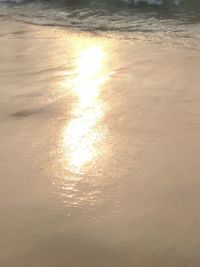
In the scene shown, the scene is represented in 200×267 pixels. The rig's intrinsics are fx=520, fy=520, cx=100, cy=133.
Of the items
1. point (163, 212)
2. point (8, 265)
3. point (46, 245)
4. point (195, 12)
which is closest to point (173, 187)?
point (163, 212)

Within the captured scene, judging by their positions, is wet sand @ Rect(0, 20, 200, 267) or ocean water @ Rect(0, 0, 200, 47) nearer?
wet sand @ Rect(0, 20, 200, 267)

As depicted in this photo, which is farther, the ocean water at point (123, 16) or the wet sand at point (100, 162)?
the ocean water at point (123, 16)

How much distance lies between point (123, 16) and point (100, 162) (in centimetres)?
457

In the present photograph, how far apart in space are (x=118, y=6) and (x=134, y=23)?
47.7 inches

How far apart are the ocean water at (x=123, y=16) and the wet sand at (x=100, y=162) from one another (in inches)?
48.9

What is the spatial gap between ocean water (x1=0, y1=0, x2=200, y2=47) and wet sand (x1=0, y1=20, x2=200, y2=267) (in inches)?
48.9

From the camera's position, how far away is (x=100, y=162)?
286 cm

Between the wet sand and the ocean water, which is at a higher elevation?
the ocean water

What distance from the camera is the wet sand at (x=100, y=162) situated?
2227 mm

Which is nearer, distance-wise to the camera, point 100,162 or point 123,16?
point 100,162

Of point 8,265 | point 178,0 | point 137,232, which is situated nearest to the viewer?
point 8,265

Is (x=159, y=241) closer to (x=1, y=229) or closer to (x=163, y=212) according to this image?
(x=163, y=212)

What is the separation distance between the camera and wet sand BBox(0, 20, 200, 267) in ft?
7.30

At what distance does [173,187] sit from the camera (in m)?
2.62
